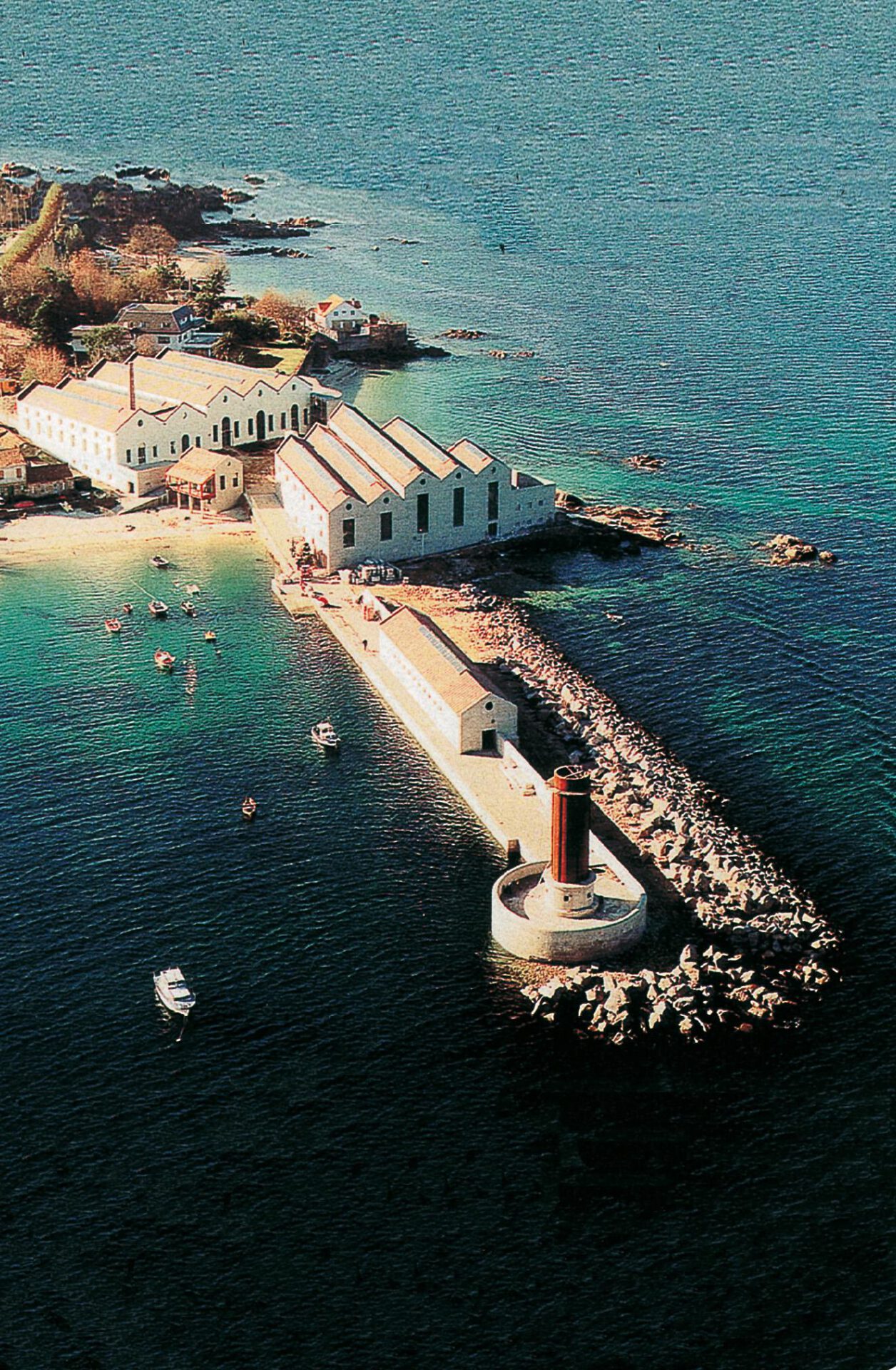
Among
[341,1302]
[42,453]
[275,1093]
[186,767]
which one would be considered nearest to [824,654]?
[186,767]

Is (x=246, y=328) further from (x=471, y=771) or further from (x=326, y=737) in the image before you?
(x=471, y=771)

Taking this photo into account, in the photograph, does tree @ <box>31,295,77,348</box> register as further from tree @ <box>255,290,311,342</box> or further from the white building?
the white building

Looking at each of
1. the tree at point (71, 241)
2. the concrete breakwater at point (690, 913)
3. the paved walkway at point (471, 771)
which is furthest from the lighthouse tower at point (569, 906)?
the tree at point (71, 241)

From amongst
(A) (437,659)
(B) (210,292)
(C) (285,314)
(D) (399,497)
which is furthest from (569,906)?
(B) (210,292)

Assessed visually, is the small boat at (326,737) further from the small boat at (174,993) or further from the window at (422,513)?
the window at (422,513)

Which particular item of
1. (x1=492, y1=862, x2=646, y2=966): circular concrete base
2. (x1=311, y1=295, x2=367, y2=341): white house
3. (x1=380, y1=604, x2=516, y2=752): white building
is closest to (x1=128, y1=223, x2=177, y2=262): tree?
(x1=311, y1=295, x2=367, y2=341): white house

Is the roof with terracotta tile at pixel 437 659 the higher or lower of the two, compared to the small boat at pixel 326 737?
higher

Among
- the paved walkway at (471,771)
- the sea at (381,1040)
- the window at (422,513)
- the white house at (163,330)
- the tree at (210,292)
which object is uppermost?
the tree at (210,292)
